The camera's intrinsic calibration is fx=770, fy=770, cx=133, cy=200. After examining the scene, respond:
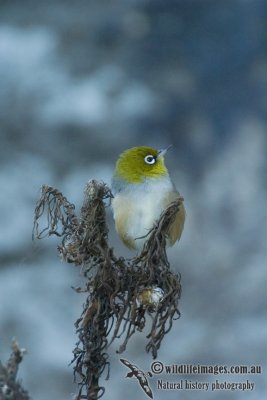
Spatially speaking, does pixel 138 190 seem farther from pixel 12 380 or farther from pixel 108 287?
pixel 12 380

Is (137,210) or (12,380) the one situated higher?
(137,210)

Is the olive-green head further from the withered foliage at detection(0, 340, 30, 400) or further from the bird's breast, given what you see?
the withered foliage at detection(0, 340, 30, 400)

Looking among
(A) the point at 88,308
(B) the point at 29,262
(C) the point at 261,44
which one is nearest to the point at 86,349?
(A) the point at 88,308

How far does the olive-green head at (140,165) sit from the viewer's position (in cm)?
131

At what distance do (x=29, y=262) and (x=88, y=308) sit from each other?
1596 mm

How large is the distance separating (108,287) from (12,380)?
6.9 inches

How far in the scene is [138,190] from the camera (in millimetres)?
1304

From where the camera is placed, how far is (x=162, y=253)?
0.86 metres

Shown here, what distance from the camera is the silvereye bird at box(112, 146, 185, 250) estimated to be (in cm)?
127

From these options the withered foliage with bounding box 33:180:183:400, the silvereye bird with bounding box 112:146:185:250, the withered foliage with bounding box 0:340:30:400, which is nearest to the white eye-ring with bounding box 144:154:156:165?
the silvereye bird with bounding box 112:146:185:250

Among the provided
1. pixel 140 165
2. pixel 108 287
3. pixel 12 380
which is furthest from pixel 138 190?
pixel 12 380

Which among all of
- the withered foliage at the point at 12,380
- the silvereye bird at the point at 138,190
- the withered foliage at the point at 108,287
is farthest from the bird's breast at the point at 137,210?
the withered foliage at the point at 12,380

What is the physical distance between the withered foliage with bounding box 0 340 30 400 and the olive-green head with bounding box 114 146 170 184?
629 mm

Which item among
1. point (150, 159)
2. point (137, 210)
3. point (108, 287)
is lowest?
point (108, 287)
